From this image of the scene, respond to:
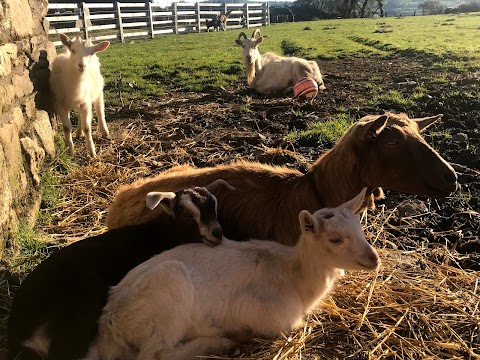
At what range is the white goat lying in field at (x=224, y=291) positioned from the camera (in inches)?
124

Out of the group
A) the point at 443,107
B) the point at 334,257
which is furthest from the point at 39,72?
the point at 443,107

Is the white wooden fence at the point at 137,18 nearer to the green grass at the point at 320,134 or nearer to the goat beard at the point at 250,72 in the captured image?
the goat beard at the point at 250,72

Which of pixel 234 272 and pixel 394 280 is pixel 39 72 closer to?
pixel 234 272

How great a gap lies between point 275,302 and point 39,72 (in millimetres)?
5000

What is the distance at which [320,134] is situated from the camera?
748cm

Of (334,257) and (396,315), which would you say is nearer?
(334,257)

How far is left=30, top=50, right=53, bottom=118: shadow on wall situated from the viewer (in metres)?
6.36

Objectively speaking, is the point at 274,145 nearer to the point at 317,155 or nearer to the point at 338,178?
the point at 317,155

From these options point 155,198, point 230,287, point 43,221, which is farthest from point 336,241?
point 43,221

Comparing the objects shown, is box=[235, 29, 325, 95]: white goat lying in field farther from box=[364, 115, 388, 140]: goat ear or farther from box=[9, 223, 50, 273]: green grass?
box=[9, 223, 50, 273]: green grass

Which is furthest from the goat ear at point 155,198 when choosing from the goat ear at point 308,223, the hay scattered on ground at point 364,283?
the hay scattered on ground at point 364,283

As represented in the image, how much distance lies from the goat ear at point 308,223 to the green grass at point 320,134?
13.0 ft

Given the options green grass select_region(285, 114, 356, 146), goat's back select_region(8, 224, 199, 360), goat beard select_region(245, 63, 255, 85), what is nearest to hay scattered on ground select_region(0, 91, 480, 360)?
green grass select_region(285, 114, 356, 146)

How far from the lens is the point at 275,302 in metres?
3.45
